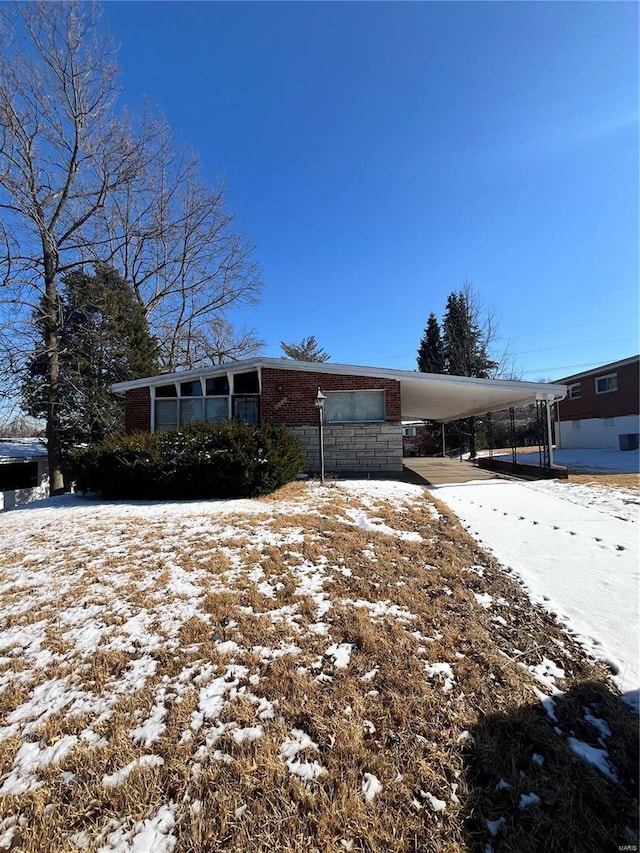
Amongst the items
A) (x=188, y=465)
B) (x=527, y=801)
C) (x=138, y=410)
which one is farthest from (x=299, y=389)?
(x=527, y=801)

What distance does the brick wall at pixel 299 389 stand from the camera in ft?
36.2

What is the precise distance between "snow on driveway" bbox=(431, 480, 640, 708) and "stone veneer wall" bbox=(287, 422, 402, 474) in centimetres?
227

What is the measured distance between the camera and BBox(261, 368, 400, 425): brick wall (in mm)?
11039

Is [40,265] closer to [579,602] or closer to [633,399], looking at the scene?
[579,602]

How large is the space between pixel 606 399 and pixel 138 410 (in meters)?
24.6

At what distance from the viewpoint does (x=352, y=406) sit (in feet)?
36.5

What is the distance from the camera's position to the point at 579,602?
11.3 feet

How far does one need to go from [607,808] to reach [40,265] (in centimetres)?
1969

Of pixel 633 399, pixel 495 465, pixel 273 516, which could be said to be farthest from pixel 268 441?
pixel 633 399

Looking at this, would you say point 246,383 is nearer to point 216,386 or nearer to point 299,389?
point 216,386

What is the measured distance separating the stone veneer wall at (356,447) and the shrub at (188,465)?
120 inches

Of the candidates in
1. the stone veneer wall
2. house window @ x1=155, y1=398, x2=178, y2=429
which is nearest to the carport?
the stone veneer wall

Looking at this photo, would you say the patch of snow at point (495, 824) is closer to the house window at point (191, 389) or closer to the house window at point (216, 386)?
the house window at point (216, 386)

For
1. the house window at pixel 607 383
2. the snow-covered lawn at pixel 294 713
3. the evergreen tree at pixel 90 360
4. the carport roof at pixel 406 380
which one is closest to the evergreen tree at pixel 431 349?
the house window at pixel 607 383
